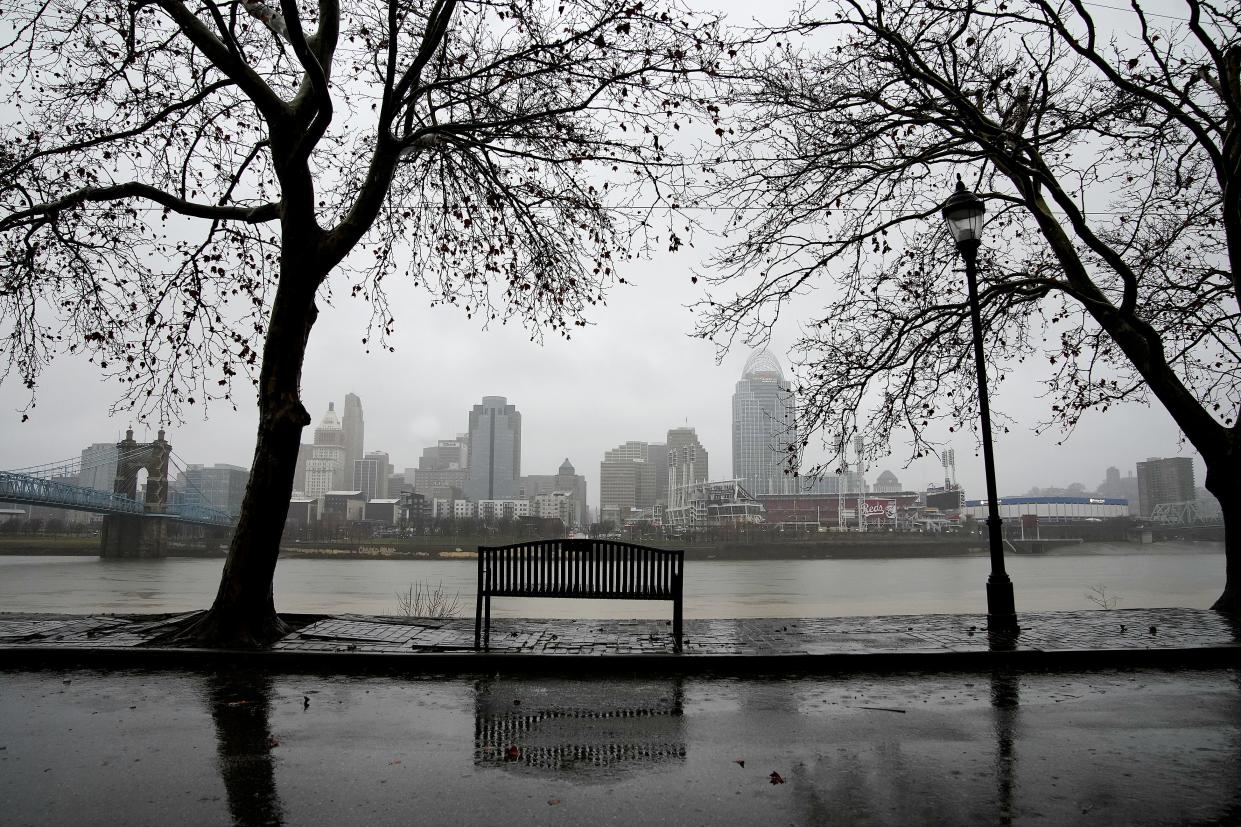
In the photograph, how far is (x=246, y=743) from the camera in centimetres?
450

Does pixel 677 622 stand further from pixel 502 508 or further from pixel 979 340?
pixel 502 508

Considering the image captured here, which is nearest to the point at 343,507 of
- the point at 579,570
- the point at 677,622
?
the point at 579,570

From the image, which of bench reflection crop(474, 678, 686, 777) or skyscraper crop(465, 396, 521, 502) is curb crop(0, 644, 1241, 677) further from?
skyscraper crop(465, 396, 521, 502)

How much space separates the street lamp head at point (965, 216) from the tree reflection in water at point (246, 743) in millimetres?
8684

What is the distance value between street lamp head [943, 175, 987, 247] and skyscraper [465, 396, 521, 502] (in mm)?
170366

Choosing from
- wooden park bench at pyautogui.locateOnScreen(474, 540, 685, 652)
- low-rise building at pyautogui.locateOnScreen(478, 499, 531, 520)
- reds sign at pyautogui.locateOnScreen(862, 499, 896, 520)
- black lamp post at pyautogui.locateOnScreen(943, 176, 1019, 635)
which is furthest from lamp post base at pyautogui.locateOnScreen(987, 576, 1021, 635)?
reds sign at pyautogui.locateOnScreen(862, 499, 896, 520)

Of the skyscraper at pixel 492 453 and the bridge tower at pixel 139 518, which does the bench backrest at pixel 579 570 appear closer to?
the bridge tower at pixel 139 518

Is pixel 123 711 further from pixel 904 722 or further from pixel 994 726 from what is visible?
pixel 994 726

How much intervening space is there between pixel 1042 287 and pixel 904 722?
9.34 meters

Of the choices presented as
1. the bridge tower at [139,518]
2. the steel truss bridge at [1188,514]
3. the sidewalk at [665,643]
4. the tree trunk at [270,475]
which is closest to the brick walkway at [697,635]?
the sidewalk at [665,643]

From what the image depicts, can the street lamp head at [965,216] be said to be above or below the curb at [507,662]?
above

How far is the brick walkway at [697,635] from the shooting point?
716 cm

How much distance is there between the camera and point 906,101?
10.9 m

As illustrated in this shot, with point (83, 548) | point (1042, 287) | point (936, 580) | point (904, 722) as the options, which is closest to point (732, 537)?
point (936, 580)
